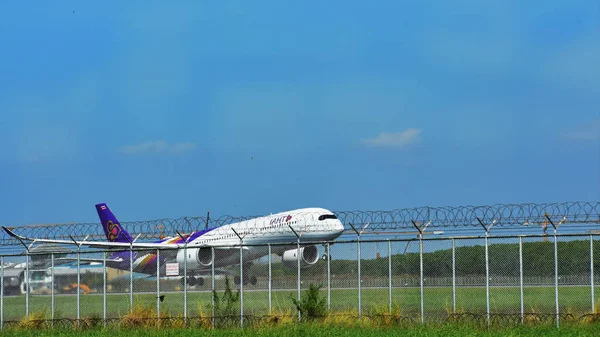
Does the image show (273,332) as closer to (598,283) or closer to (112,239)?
(598,283)

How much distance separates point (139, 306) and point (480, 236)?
10.0m

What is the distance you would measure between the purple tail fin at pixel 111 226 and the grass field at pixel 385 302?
26611mm

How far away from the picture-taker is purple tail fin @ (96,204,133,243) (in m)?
63.8

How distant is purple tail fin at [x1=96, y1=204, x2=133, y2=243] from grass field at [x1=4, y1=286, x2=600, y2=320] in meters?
26.6

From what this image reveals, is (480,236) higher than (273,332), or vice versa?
(480,236)

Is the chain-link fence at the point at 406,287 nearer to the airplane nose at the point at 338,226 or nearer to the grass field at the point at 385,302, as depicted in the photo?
the grass field at the point at 385,302

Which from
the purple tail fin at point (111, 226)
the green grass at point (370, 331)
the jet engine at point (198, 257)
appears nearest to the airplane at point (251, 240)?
the jet engine at point (198, 257)

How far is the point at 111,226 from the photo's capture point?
64938 mm

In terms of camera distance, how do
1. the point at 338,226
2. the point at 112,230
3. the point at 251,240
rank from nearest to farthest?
the point at 338,226 < the point at 251,240 < the point at 112,230

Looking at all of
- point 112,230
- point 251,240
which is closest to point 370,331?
point 251,240

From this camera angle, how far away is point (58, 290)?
3341cm

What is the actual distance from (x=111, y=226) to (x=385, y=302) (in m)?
41.9

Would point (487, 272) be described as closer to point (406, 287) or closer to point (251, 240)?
point (406, 287)

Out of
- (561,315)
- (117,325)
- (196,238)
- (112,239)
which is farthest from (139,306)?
(112,239)
